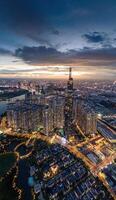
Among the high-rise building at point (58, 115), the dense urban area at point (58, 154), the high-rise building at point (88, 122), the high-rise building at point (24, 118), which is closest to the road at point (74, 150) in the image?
the dense urban area at point (58, 154)

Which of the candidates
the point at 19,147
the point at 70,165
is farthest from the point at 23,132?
the point at 70,165

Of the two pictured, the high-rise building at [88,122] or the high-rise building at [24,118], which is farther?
the high-rise building at [24,118]

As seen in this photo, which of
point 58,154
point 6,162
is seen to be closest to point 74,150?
point 58,154

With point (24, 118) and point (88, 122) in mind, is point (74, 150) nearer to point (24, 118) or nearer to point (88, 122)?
point (88, 122)

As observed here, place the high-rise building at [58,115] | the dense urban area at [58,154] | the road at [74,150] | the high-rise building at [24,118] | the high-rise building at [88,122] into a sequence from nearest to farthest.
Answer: the dense urban area at [58,154] < the road at [74,150] < the high-rise building at [88,122] < the high-rise building at [24,118] < the high-rise building at [58,115]

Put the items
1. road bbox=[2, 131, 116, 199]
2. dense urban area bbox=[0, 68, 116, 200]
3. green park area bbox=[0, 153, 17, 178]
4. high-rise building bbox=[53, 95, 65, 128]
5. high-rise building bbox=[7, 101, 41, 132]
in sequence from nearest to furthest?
dense urban area bbox=[0, 68, 116, 200]
green park area bbox=[0, 153, 17, 178]
road bbox=[2, 131, 116, 199]
high-rise building bbox=[7, 101, 41, 132]
high-rise building bbox=[53, 95, 65, 128]

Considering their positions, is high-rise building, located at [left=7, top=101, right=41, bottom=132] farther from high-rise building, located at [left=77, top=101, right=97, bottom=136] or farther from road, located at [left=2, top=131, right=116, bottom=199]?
high-rise building, located at [left=77, top=101, right=97, bottom=136]

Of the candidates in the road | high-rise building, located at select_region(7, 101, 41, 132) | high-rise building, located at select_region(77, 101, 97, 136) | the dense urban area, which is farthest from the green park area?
high-rise building, located at select_region(77, 101, 97, 136)

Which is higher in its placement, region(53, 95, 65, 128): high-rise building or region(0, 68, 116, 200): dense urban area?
region(53, 95, 65, 128): high-rise building

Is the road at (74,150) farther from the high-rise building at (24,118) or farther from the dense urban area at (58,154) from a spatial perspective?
the high-rise building at (24,118)
